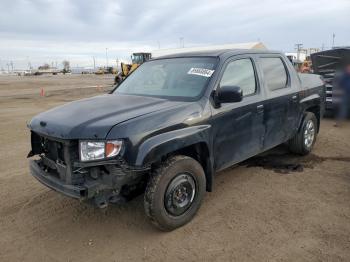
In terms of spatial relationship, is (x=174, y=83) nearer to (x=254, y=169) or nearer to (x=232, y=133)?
(x=232, y=133)

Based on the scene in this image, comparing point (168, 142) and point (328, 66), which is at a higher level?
point (328, 66)

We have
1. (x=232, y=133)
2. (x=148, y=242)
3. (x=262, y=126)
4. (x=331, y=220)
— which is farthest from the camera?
(x=262, y=126)

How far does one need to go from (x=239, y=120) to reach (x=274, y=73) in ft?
4.35

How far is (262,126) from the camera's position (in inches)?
179

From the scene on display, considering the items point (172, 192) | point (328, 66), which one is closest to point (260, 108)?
point (172, 192)

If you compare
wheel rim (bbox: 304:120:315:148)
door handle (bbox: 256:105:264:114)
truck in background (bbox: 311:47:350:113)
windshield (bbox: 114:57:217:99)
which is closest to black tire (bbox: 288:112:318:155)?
wheel rim (bbox: 304:120:315:148)

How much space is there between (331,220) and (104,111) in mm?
2642

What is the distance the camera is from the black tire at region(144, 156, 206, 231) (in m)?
3.26

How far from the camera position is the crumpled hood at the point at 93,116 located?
3100mm

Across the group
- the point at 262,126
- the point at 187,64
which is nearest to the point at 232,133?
the point at 262,126

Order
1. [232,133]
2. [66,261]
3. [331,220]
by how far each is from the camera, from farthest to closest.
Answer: [232,133] → [331,220] → [66,261]

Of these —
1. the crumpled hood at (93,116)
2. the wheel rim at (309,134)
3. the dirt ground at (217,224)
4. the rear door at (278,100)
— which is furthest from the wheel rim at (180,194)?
the wheel rim at (309,134)

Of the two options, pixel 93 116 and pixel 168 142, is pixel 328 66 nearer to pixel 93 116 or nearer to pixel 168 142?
pixel 168 142

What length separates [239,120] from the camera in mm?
4109
